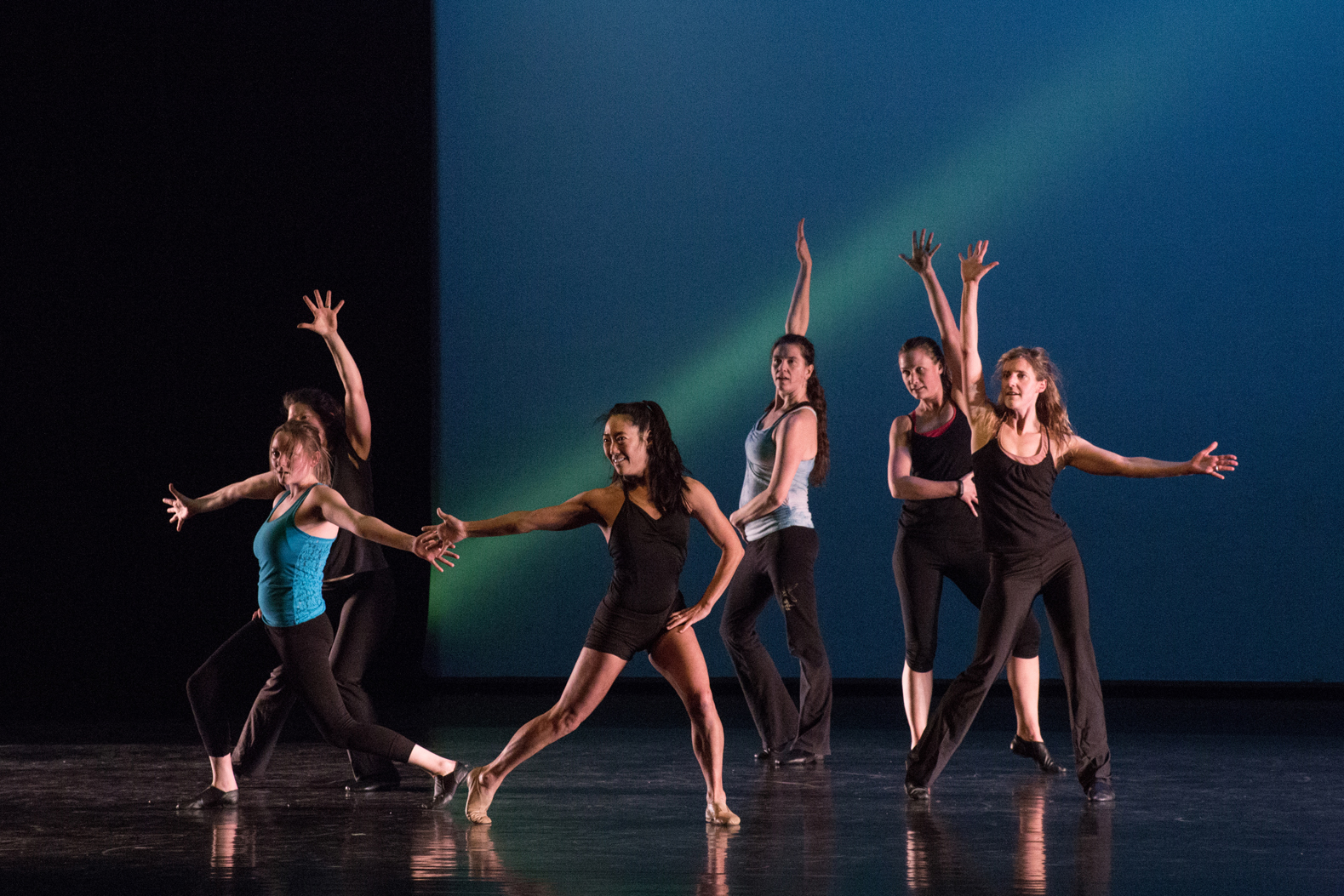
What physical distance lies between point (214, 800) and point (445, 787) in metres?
0.69

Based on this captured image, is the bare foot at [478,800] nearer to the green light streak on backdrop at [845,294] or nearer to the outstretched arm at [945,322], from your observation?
the outstretched arm at [945,322]

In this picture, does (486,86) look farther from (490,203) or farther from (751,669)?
(751,669)

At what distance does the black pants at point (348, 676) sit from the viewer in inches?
177

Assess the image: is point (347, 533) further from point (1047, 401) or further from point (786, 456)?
point (1047, 401)

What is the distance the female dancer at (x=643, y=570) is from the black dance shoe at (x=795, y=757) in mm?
1253

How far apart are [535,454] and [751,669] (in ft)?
9.65

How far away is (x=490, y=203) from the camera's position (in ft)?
26.0

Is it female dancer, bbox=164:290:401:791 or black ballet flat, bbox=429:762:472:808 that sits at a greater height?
female dancer, bbox=164:290:401:791

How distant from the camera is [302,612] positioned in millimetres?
4227

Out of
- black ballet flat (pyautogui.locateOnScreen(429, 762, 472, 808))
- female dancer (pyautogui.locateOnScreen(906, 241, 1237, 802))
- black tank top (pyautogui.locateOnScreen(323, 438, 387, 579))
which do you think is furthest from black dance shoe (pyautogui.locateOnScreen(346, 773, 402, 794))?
female dancer (pyautogui.locateOnScreen(906, 241, 1237, 802))

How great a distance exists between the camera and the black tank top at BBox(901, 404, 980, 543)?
5000 mm

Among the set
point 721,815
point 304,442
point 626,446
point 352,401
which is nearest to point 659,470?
point 626,446

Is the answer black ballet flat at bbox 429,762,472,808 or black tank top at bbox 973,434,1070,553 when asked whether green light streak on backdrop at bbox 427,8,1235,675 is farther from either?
black ballet flat at bbox 429,762,472,808

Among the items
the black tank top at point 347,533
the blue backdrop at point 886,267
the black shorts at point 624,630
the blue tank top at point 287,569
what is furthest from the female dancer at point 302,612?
the blue backdrop at point 886,267
